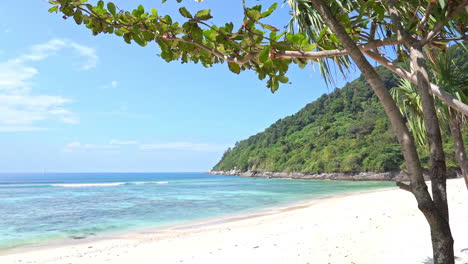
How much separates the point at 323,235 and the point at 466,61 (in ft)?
14.1

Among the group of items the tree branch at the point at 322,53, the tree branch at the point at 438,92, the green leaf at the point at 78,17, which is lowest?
the tree branch at the point at 438,92

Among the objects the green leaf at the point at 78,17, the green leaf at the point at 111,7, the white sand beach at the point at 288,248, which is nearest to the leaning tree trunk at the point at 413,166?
the green leaf at the point at 111,7

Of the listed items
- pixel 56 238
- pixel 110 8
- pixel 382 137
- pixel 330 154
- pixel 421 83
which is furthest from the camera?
pixel 330 154

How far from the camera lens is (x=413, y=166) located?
1.37m

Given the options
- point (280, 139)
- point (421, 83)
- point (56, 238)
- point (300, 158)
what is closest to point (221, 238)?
point (56, 238)

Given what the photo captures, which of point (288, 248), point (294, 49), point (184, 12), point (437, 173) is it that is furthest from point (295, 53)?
point (288, 248)

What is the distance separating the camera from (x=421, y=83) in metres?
1.54

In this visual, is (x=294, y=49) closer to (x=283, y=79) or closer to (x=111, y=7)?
(x=283, y=79)

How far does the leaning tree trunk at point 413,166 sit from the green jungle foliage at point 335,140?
35464 mm

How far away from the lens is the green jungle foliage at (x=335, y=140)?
4731 centimetres

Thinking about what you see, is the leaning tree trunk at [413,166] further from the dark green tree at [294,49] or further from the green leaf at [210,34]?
the green leaf at [210,34]

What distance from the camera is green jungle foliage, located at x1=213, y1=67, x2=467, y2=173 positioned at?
4731 centimetres

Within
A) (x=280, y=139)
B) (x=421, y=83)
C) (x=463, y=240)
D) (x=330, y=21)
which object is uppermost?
(x=280, y=139)

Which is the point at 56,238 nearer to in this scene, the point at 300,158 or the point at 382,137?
the point at 382,137
